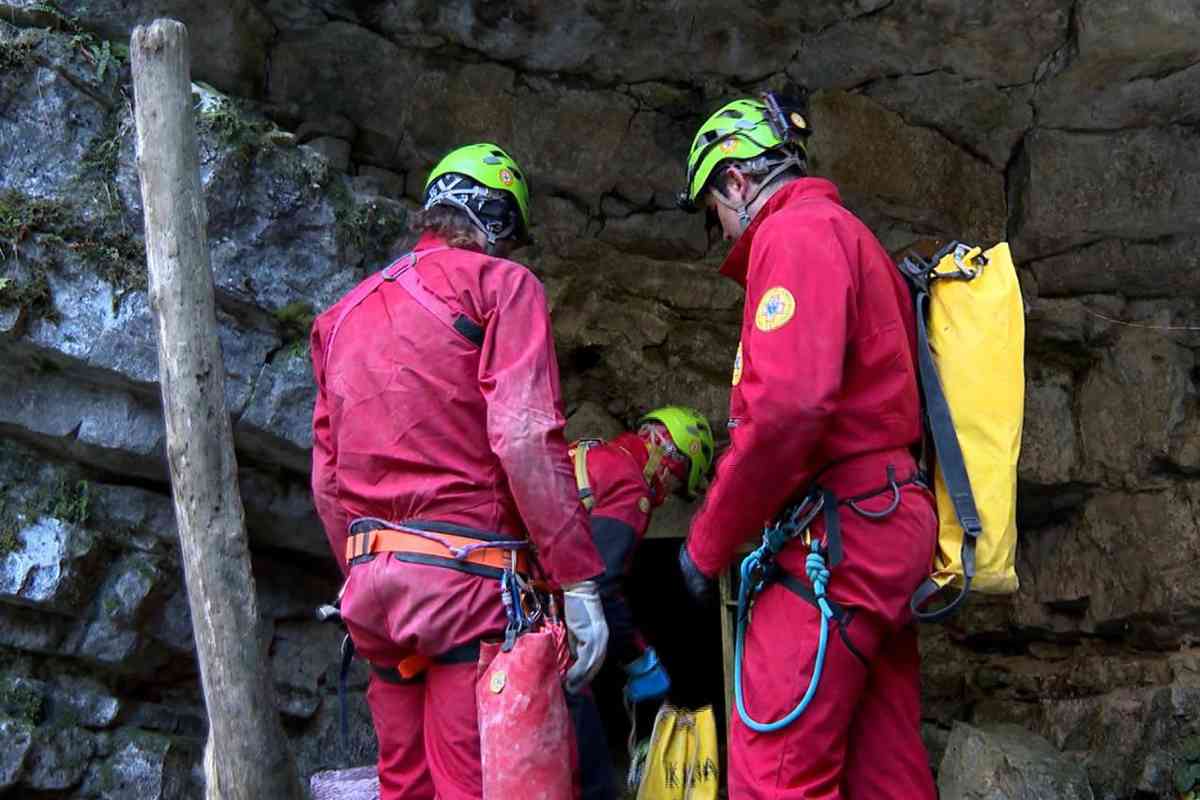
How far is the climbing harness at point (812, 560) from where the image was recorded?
341 cm

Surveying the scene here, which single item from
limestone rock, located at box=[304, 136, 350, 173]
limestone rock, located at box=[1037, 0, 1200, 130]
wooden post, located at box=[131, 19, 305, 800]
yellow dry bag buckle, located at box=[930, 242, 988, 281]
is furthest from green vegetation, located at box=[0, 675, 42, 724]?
limestone rock, located at box=[1037, 0, 1200, 130]

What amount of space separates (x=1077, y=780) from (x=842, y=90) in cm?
328

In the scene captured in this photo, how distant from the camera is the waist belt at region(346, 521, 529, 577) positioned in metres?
3.46

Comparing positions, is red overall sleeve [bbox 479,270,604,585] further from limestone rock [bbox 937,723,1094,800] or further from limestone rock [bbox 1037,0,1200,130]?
limestone rock [bbox 1037,0,1200,130]

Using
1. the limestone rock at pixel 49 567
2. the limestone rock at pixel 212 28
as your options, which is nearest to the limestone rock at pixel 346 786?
the limestone rock at pixel 49 567

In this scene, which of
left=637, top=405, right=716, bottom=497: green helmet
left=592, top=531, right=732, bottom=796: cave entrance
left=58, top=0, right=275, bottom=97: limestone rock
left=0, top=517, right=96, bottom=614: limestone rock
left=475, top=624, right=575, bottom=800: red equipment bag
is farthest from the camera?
left=592, top=531, right=732, bottom=796: cave entrance

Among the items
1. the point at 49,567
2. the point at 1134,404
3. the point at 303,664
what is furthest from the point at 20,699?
the point at 1134,404

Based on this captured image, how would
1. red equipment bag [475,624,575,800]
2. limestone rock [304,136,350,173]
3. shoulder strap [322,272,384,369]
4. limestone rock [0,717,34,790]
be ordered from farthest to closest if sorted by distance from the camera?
limestone rock [304,136,350,173] < limestone rock [0,717,34,790] < shoulder strap [322,272,384,369] < red equipment bag [475,624,575,800]

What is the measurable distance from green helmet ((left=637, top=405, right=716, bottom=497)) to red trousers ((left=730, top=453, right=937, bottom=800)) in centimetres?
185

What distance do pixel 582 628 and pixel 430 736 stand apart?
52 cm

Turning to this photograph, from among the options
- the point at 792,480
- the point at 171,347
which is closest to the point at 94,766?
the point at 171,347

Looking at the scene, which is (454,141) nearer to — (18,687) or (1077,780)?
(18,687)

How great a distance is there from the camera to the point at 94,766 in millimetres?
4867

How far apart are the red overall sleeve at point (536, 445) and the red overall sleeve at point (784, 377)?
406mm
